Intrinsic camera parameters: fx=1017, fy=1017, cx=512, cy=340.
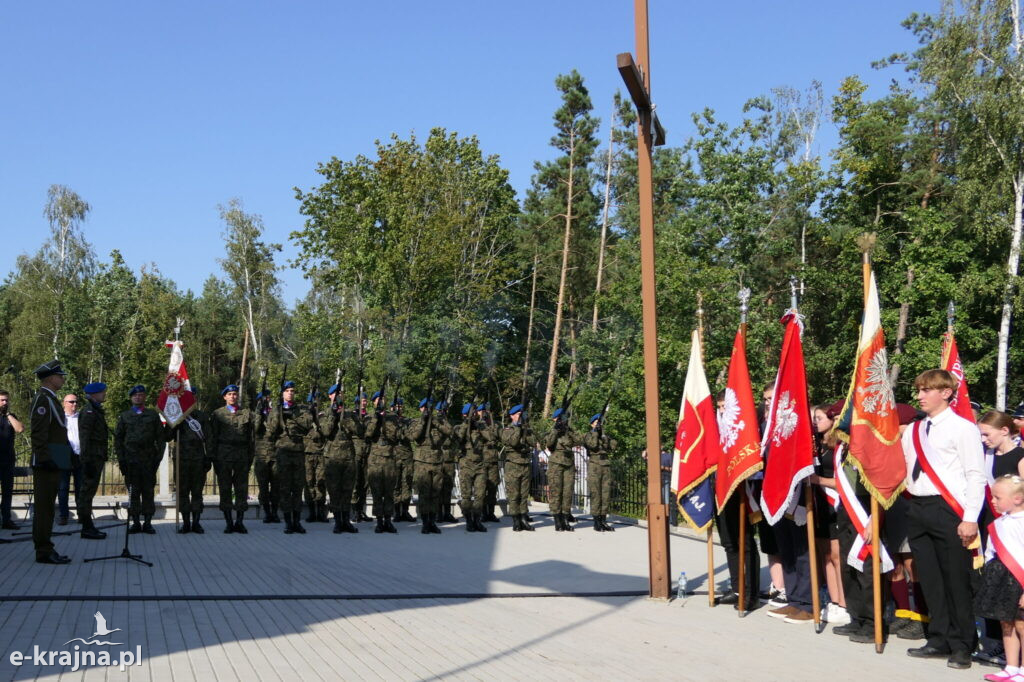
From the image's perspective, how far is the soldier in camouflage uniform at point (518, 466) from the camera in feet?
52.0

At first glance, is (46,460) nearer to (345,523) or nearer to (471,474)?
(345,523)

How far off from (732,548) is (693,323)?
2402 cm

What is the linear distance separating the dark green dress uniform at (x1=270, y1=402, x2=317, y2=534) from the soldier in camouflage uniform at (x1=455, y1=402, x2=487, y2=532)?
244cm

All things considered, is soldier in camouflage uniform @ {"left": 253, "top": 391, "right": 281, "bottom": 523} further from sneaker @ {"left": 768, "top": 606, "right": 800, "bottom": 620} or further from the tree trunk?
the tree trunk

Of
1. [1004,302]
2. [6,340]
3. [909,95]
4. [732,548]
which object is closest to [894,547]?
[732,548]

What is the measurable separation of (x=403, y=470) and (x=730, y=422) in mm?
8399

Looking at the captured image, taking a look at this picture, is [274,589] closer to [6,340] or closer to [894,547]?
[894,547]

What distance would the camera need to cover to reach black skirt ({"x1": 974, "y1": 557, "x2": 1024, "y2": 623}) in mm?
6727

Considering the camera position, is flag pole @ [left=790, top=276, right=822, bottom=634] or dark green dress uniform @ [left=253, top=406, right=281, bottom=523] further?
dark green dress uniform @ [left=253, top=406, right=281, bottom=523]

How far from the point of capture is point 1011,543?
6750 millimetres

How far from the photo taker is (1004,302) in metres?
29.6

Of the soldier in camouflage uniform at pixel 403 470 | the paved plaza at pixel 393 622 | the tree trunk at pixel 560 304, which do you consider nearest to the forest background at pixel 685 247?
the tree trunk at pixel 560 304

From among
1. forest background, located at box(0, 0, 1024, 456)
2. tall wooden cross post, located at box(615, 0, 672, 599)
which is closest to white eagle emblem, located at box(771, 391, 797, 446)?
tall wooden cross post, located at box(615, 0, 672, 599)

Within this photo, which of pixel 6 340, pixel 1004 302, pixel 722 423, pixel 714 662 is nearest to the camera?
pixel 714 662
